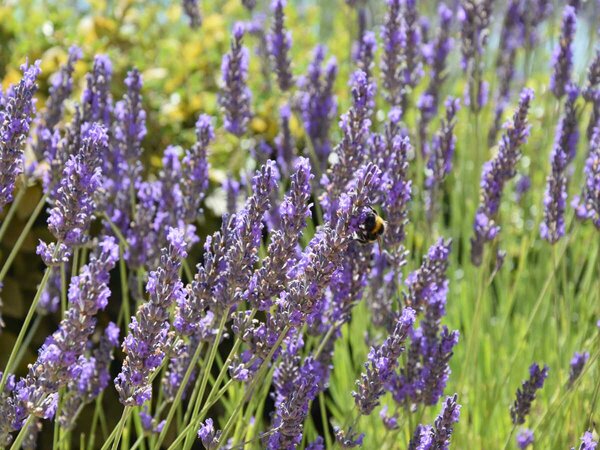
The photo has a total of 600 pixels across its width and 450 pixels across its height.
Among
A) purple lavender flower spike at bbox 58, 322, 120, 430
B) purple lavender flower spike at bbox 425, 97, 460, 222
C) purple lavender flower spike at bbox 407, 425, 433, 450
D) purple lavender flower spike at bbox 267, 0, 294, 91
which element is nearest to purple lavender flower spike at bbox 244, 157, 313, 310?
purple lavender flower spike at bbox 407, 425, 433, 450

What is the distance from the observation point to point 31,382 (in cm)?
161

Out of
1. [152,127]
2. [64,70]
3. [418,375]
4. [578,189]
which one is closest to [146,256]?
[64,70]

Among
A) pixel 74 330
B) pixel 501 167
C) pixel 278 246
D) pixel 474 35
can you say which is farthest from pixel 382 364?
pixel 474 35

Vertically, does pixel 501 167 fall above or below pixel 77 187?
above

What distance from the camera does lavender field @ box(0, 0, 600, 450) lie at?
5.24 ft

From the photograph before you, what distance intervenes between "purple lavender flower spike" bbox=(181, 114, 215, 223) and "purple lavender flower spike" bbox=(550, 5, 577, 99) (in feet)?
4.16

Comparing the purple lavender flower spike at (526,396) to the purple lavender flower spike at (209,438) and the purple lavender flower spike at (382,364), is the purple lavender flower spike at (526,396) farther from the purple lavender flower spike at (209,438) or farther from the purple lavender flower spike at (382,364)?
the purple lavender flower spike at (209,438)

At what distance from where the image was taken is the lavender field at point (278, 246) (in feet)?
5.24

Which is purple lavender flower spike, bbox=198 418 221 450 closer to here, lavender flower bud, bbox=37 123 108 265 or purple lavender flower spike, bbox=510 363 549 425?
lavender flower bud, bbox=37 123 108 265

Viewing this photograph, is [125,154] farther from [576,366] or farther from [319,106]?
[576,366]

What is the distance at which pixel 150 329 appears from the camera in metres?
1.52

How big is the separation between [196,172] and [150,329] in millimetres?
889

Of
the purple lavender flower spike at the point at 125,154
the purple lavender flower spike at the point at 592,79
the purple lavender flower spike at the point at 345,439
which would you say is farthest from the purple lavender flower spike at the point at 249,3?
the purple lavender flower spike at the point at 345,439

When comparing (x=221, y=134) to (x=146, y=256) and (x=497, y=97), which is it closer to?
(x=497, y=97)
